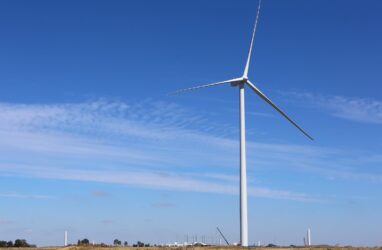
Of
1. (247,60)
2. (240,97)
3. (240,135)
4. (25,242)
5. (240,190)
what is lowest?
(25,242)

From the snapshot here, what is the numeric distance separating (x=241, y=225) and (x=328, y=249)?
20175 mm

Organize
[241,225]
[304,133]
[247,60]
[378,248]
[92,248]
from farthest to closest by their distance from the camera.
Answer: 1. [247,60]
2. [304,133]
3. [241,225]
4. [378,248]
5. [92,248]

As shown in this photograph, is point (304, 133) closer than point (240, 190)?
No

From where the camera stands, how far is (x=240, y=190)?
115000 mm

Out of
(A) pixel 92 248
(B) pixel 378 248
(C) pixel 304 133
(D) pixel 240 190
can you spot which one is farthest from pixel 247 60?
(A) pixel 92 248

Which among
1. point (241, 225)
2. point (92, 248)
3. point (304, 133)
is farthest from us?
point (304, 133)

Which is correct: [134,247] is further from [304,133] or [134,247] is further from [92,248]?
[304,133]

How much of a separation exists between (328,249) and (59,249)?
45745 mm

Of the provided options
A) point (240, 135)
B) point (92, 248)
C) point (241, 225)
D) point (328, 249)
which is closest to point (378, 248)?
point (328, 249)

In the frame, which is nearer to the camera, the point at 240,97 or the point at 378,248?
the point at 378,248

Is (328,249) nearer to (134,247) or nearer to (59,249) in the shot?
(134,247)

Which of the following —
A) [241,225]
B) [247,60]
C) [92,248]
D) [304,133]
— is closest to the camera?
[92,248]

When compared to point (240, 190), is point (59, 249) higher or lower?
lower

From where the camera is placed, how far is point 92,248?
94.8m
